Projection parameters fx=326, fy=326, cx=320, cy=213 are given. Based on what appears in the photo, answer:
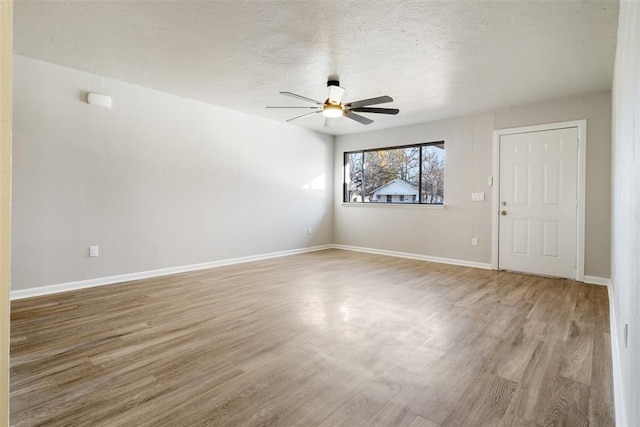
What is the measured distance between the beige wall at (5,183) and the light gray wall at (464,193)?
18.4 ft

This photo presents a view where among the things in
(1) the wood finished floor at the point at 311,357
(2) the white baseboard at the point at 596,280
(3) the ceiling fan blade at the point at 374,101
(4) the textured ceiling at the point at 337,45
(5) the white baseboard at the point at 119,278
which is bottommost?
(1) the wood finished floor at the point at 311,357

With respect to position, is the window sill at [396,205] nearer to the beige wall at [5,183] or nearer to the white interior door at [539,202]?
the white interior door at [539,202]

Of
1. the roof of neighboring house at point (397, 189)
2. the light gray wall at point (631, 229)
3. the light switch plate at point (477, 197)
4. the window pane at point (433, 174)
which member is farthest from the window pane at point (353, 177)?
the light gray wall at point (631, 229)

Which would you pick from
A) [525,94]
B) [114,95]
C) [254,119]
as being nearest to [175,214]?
[114,95]

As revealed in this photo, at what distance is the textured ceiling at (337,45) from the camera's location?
8.38 ft

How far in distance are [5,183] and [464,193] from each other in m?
5.83

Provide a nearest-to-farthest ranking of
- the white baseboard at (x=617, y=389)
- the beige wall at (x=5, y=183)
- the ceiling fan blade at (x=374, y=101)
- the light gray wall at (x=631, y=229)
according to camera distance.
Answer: the beige wall at (x=5, y=183) < the light gray wall at (x=631, y=229) < the white baseboard at (x=617, y=389) < the ceiling fan blade at (x=374, y=101)

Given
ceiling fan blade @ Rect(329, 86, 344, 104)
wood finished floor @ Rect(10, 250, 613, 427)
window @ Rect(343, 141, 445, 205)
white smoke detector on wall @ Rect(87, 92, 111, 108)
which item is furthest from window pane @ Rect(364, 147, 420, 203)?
white smoke detector on wall @ Rect(87, 92, 111, 108)

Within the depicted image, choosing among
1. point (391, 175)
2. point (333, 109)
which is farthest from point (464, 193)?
point (333, 109)

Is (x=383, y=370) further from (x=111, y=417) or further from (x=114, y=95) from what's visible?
(x=114, y=95)

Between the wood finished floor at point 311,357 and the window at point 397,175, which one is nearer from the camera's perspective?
the wood finished floor at point 311,357

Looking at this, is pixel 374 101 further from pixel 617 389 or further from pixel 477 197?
pixel 617 389

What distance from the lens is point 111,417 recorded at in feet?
5.42

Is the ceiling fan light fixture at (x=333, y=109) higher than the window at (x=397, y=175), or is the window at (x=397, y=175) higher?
the ceiling fan light fixture at (x=333, y=109)
